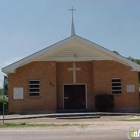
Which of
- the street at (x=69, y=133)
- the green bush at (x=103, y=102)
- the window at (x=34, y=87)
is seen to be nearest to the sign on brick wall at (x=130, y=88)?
the green bush at (x=103, y=102)

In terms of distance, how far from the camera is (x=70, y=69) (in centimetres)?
2461

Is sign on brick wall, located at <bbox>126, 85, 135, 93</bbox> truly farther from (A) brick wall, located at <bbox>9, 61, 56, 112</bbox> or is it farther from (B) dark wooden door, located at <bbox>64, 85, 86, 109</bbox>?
(A) brick wall, located at <bbox>9, 61, 56, 112</bbox>

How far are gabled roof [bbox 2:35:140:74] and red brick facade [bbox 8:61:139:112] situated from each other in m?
0.40

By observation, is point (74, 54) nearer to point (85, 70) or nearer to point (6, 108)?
point (85, 70)

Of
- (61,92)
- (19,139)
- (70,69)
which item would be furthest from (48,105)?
(19,139)

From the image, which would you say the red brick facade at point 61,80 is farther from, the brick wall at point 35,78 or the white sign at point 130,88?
the white sign at point 130,88

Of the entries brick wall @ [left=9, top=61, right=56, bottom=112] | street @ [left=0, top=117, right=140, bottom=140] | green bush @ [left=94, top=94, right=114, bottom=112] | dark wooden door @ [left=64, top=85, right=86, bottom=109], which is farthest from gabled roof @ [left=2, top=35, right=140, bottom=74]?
street @ [left=0, top=117, right=140, bottom=140]

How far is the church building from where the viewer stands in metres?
23.9

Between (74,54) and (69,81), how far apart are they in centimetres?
215

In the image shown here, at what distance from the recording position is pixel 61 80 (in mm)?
24672

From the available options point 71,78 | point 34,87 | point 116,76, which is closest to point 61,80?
point 71,78

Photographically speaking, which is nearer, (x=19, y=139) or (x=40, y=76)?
(x=19, y=139)

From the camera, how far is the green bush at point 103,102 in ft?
76.8

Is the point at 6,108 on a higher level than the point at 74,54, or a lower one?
lower
